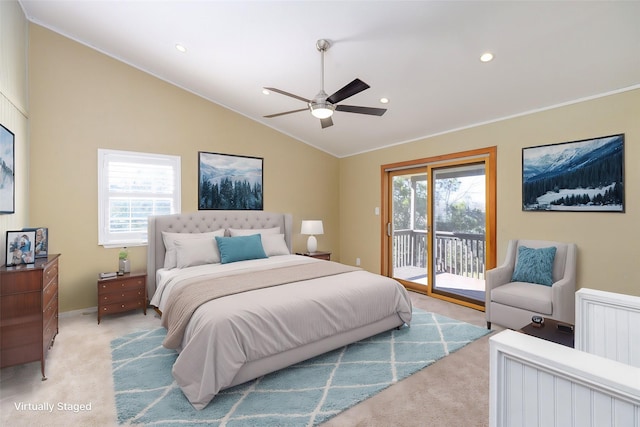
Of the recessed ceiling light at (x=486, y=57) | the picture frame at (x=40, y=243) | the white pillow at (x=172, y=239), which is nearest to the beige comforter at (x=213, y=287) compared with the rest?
the white pillow at (x=172, y=239)

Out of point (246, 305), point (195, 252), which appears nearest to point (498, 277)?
point (246, 305)

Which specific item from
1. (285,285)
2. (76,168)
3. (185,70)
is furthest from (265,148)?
(285,285)

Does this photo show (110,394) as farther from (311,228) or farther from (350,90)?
(311,228)

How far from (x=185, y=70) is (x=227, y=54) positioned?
3.08 ft

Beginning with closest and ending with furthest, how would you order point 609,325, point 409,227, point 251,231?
point 609,325
point 251,231
point 409,227

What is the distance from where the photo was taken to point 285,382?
95.0 inches

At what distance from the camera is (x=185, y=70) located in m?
4.09

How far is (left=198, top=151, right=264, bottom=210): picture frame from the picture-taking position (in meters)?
4.78

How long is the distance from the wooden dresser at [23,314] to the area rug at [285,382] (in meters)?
0.60

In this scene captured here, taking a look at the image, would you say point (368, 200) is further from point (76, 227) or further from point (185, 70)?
point (76, 227)

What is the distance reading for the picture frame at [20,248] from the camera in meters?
2.63

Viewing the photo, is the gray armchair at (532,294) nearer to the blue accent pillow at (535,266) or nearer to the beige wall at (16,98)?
the blue accent pillow at (535,266)

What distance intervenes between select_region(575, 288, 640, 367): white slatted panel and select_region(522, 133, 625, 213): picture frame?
7.24 feet

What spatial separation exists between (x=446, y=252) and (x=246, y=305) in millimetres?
3469
